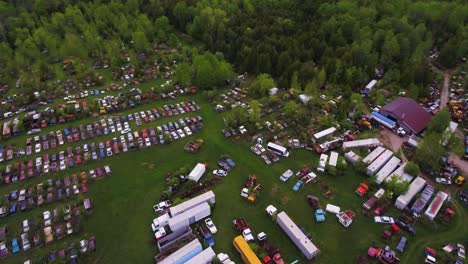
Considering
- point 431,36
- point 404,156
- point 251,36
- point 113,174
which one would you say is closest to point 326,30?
point 251,36

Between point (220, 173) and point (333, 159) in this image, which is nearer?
point (220, 173)

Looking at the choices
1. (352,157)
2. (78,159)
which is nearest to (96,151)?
(78,159)

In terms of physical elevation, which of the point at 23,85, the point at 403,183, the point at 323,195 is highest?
the point at 403,183

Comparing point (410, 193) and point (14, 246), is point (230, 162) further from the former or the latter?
point (14, 246)

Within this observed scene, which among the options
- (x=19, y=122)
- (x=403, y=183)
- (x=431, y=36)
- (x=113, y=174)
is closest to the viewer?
(x=403, y=183)

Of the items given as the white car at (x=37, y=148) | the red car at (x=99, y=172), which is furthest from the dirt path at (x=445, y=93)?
the white car at (x=37, y=148)

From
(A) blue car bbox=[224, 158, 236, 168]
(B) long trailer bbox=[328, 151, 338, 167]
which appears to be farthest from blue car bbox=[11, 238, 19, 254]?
(B) long trailer bbox=[328, 151, 338, 167]

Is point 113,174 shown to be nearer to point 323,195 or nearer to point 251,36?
point 323,195

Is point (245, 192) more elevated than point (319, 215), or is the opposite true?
point (319, 215)
